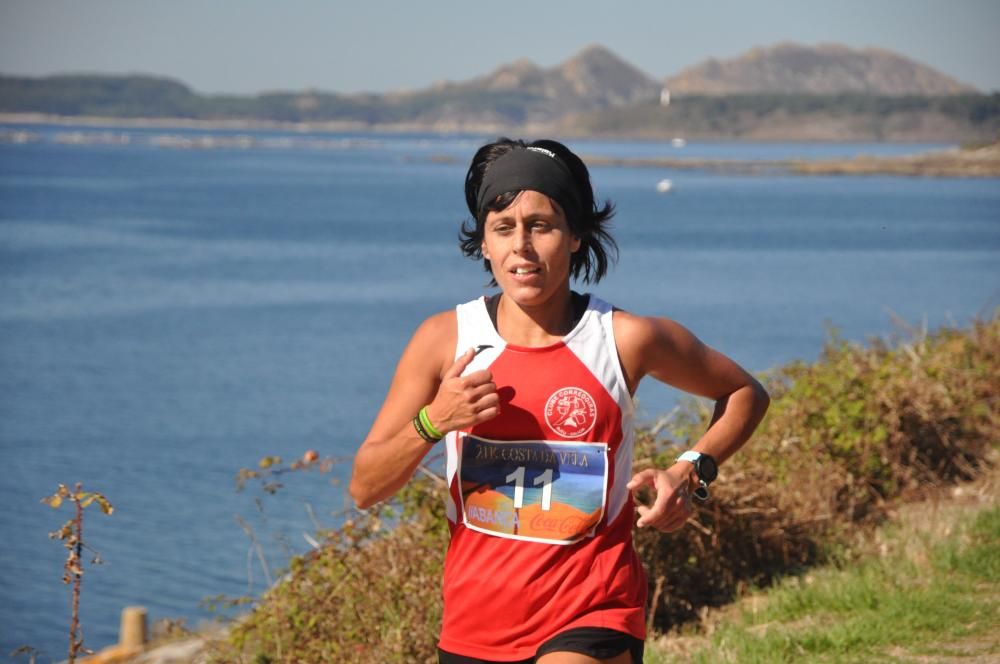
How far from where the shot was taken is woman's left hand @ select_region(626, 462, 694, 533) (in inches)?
125

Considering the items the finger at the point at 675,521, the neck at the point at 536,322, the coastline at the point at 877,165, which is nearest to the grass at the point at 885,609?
the finger at the point at 675,521

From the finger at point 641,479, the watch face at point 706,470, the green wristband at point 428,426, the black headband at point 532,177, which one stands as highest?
the black headband at point 532,177

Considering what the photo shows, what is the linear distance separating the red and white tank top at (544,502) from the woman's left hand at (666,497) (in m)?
0.08

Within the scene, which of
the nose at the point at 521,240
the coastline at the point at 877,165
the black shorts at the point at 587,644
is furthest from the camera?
the coastline at the point at 877,165

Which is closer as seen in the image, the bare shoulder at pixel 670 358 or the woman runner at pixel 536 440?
the woman runner at pixel 536 440

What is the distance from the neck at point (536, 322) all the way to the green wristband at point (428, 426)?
28 centimetres

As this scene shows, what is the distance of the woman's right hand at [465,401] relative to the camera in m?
3.01

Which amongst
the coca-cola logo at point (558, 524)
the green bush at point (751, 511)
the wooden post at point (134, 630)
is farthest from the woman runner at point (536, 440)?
the wooden post at point (134, 630)

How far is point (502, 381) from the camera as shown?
3.19 m

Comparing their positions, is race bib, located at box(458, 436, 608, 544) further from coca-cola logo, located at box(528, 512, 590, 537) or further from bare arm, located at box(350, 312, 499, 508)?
bare arm, located at box(350, 312, 499, 508)

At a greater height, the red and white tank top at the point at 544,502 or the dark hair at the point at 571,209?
the dark hair at the point at 571,209

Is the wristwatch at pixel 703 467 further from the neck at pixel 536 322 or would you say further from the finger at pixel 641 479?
the neck at pixel 536 322

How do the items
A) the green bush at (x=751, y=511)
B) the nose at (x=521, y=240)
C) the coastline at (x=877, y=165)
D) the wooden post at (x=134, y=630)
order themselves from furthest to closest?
the coastline at (x=877, y=165) < the wooden post at (x=134, y=630) < the green bush at (x=751, y=511) < the nose at (x=521, y=240)

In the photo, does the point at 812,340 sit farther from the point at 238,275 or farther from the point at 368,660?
the point at 368,660
